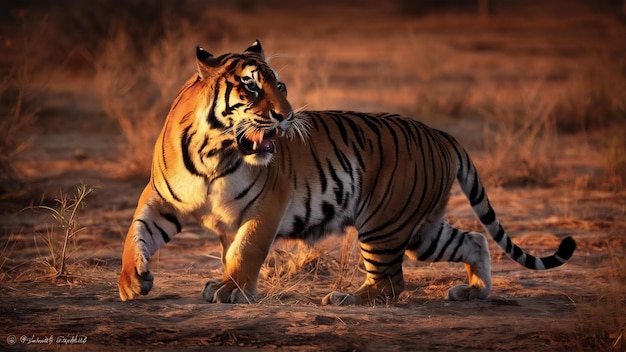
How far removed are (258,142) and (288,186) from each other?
1.45 ft

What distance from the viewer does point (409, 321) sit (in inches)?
200

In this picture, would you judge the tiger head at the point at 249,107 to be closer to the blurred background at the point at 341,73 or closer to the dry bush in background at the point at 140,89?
the blurred background at the point at 341,73

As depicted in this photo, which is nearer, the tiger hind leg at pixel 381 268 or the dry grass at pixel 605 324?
the dry grass at pixel 605 324

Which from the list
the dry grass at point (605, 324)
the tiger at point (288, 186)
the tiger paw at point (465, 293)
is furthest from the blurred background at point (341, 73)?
the dry grass at point (605, 324)

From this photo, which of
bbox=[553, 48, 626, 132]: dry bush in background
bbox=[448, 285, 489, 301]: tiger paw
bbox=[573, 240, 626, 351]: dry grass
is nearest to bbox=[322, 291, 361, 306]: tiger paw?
bbox=[448, 285, 489, 301]: tiger paw

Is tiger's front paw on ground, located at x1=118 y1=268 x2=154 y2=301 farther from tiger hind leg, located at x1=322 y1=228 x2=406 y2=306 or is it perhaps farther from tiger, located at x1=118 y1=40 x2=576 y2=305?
tiger hind leg, located at x1=322 y1=228 x2=406 y2=306

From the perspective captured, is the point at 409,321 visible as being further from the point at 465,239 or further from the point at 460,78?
the point at 460,78

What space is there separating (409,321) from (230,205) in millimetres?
1034

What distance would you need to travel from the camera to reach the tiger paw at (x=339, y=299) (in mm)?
5473

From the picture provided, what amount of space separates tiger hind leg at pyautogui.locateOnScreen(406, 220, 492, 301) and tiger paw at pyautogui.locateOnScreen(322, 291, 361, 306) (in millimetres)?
579

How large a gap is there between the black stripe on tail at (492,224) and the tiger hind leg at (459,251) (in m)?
0.11

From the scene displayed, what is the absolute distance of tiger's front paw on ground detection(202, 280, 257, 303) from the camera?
5.21 meters

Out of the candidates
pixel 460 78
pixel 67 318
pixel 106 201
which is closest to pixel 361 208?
pixel 67 318

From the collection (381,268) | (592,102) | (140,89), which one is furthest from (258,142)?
(592,102)
